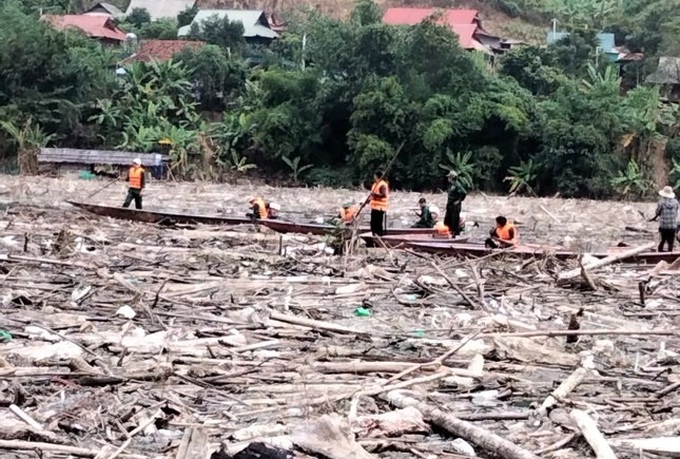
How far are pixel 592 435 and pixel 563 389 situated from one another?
106 cm

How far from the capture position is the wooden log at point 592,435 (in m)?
4.55

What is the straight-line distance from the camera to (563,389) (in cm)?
583

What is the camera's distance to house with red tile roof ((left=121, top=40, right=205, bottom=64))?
38062mm

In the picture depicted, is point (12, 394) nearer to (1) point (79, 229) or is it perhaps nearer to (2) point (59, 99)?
(1) point (79, 229)

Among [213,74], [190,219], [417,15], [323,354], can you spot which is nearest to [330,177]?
[213,74]

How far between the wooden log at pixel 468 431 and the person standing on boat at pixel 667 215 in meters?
9.14

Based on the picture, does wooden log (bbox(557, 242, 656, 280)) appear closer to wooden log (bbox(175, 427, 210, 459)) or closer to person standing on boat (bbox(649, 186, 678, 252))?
person standing on boat (bbox(649, 186, 678, 252))

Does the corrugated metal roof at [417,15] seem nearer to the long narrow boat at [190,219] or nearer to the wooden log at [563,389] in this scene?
the long narrow boat at [190,219]

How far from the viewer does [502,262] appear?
38.4 ft

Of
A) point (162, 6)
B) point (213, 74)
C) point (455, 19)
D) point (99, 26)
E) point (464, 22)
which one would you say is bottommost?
point (213, 74)

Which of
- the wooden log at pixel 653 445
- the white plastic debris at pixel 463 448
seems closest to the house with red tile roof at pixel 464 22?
the wooden log at pixel 653 445

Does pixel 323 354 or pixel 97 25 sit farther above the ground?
pixel 97 25

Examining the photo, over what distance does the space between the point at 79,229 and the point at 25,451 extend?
946 cm

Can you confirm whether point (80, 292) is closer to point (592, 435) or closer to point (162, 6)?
point (592, 435)
